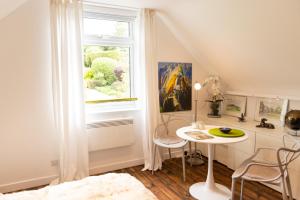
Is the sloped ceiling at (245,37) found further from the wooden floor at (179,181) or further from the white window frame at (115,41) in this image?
the wooden floor at (179,181)

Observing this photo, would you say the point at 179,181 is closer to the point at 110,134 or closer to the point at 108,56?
the point at 110,134

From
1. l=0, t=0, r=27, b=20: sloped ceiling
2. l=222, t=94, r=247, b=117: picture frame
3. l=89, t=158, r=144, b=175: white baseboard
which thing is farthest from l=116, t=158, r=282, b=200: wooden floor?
l=0, t=0, r=27, b=20: sloped ceiling

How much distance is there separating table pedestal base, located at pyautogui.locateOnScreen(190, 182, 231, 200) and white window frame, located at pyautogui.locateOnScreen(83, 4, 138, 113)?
138 cm

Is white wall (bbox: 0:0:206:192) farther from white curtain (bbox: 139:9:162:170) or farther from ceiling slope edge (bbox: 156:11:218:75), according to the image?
ceiling slope edge (bbox: 156:11:218:75)

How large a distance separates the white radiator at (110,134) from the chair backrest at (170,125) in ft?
1.48

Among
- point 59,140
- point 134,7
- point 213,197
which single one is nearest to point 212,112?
point 213,197

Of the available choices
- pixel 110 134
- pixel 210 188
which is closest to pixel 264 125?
pixel 210 188

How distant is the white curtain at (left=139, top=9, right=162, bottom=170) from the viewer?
2967 mm

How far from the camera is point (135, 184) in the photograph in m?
1.53

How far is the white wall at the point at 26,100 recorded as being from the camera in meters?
2.40

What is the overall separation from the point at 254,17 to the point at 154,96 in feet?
5.12

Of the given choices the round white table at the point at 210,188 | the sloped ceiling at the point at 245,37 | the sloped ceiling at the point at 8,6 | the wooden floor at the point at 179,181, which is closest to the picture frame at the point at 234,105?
the sloped ceiling at the point at 245,37

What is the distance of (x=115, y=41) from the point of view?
3041 mm

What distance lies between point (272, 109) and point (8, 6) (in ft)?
11.0
